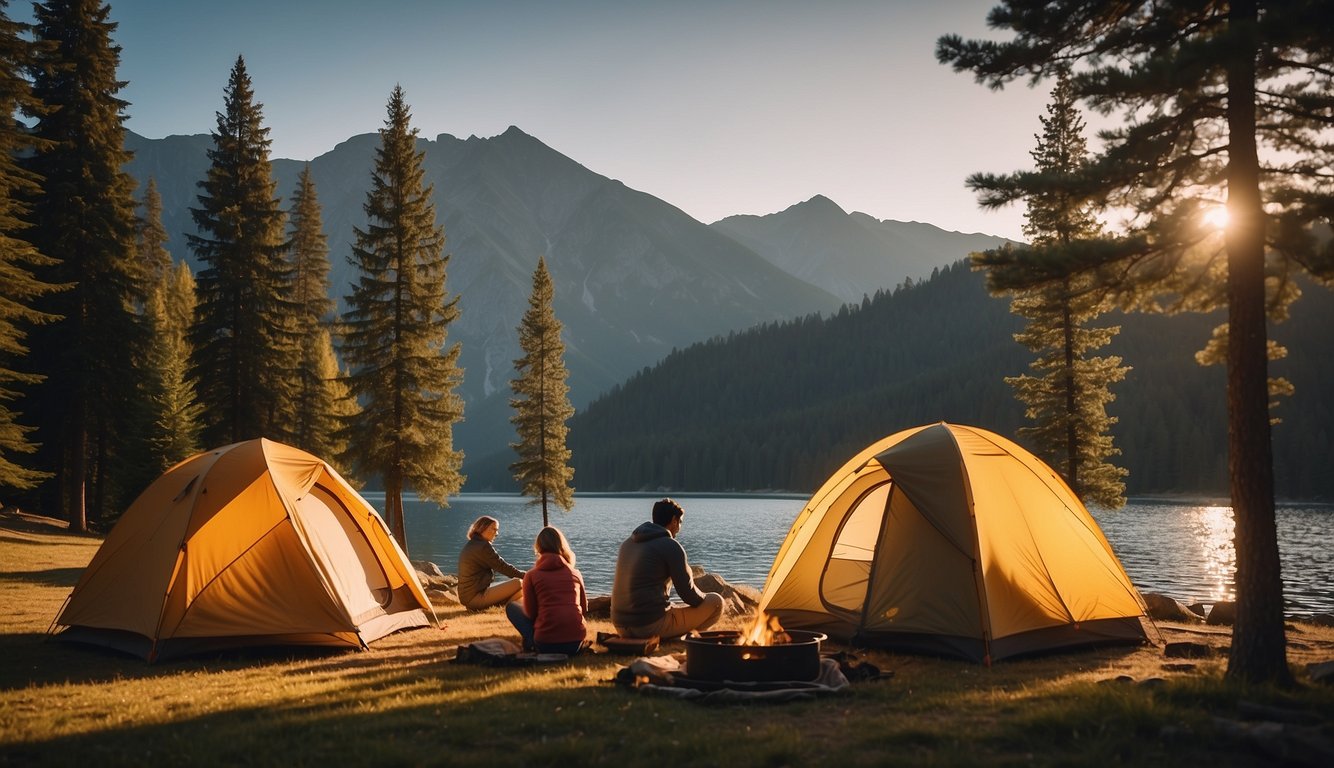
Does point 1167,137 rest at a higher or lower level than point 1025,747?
higher

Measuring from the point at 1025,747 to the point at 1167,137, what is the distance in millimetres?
6462

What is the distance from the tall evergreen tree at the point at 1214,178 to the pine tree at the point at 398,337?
914 inches

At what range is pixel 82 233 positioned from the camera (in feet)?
92.6

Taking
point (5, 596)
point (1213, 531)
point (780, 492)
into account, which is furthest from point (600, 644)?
point (780, 492)

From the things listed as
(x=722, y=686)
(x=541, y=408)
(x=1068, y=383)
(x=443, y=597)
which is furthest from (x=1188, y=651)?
(x=541, y=408)

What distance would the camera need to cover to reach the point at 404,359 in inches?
1161

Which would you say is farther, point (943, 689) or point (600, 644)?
point (600, 644)

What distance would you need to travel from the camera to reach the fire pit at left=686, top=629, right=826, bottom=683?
8.07 metres

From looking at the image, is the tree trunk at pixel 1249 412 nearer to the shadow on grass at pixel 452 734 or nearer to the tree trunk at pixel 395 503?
the shadow on grass at pixel 452 734

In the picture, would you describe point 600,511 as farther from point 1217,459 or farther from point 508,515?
point 1217,459

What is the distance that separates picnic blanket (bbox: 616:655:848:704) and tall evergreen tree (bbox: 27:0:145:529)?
2620cm

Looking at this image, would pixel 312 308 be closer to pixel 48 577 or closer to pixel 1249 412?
pixel 48 577

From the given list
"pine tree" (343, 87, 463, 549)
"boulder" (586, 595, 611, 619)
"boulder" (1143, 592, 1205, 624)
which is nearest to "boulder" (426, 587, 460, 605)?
"boulder" (586, 595, 611, 619)

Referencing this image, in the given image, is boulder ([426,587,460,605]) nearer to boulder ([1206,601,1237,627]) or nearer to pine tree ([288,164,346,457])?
boulder ([1206,601,1237,627])
